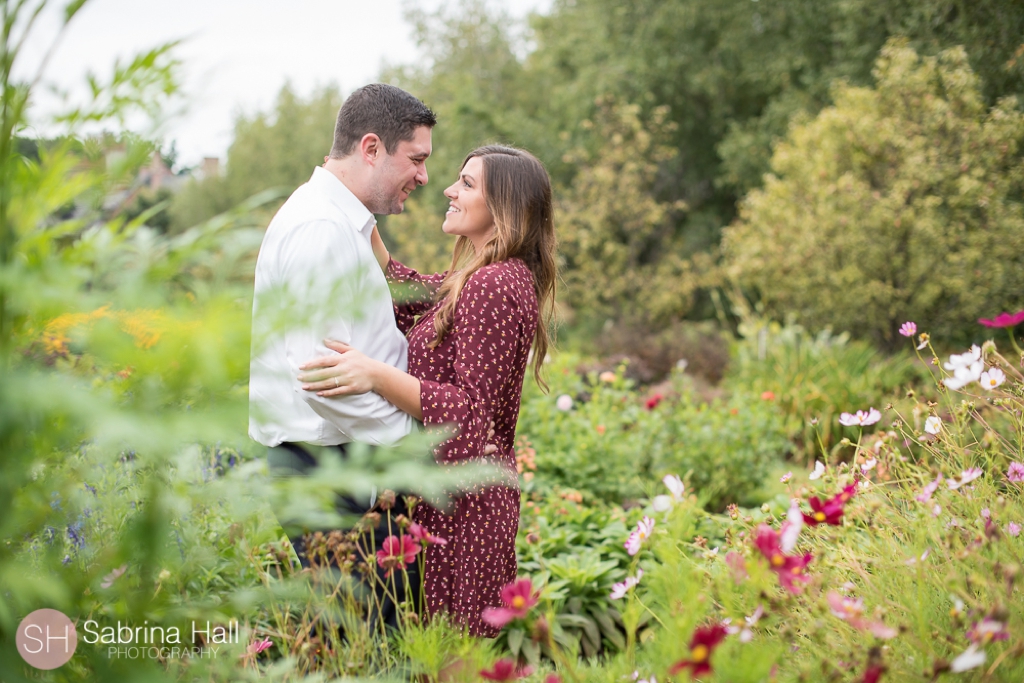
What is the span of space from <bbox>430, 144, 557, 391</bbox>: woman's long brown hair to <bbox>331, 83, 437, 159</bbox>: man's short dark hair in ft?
0.86

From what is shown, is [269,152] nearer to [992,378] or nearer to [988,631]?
[992,378]

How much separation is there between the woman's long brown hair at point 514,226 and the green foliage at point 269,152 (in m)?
25.4

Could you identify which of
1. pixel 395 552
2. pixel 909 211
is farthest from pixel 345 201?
pixel 909 211

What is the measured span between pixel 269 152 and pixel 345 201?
29.5 m

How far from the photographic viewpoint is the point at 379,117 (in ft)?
8.23

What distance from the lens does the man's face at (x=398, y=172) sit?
2537 millimetres

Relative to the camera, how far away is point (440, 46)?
22.2 metres

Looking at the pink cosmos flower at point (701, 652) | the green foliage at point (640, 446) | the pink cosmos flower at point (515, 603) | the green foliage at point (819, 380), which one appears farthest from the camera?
the green foliage at point (819, 380)

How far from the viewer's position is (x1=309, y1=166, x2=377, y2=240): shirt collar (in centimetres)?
239

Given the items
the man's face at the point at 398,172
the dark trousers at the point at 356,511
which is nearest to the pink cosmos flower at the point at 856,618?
the dark trousers at the point at 356,511

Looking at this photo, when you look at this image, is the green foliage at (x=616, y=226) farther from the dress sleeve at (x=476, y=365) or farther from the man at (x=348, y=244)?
the dress sleeve at (x=476, y=365)

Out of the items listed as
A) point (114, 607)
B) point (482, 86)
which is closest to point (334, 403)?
point (114, 607)

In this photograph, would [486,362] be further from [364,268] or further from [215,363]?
[215,363]

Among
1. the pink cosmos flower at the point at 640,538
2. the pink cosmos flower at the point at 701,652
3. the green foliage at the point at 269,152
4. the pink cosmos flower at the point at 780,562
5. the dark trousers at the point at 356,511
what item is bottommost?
the dark trousers at the point at 356,511
